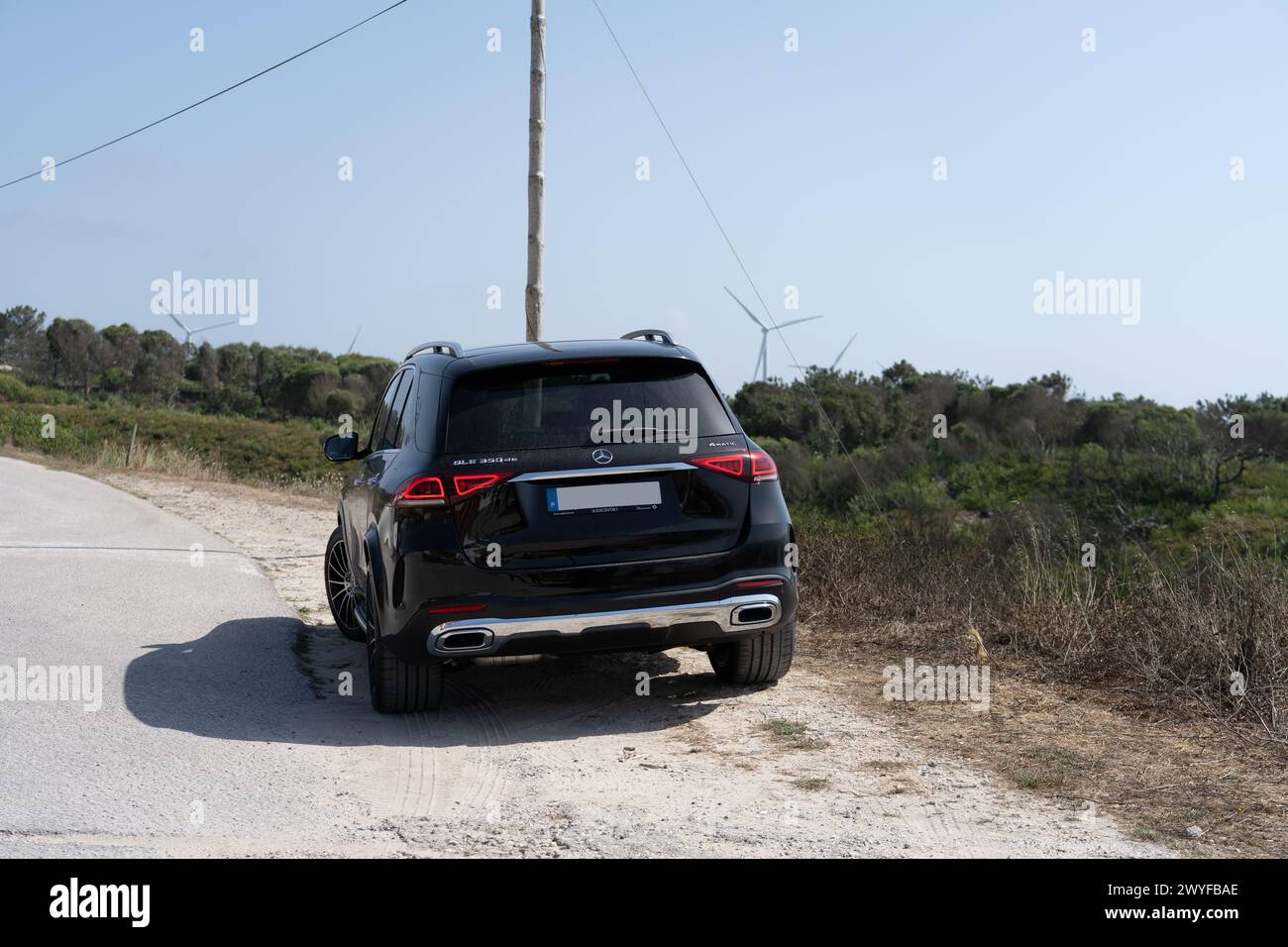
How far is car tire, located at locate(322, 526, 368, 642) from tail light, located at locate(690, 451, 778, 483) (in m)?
3.26

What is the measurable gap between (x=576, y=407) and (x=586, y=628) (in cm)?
111

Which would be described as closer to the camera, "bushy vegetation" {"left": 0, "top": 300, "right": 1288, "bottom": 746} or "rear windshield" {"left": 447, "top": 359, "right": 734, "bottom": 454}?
"rear windshield" {"left": 447, "top": 359, "right": 734, "bottom": 454}

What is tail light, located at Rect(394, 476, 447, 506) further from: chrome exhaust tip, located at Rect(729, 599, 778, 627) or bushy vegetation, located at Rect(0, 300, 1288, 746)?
bushy vegetation, located at Rect(0, 300, 1288, 746)

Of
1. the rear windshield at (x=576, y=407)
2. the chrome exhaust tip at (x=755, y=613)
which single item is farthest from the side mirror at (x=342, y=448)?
the chrome exhaust tip at (x=755, y=613)

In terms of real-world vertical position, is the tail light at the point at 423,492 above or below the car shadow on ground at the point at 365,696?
above

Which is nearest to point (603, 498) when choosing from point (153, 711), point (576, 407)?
point (576, 407)

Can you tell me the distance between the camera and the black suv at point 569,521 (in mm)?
6031

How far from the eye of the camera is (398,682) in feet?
21.4

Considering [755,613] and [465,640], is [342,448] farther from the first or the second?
[755,613]

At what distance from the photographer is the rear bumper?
5.99 meters

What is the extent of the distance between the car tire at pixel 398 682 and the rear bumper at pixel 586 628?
0.48m

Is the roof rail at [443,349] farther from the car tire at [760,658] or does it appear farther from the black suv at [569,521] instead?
the car tire at [760,658]

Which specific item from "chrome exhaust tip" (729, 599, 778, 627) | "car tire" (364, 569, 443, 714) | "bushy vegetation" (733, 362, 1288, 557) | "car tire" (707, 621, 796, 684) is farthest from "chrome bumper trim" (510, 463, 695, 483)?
"bushy vegetation" (733, 362, 1288, 557)
